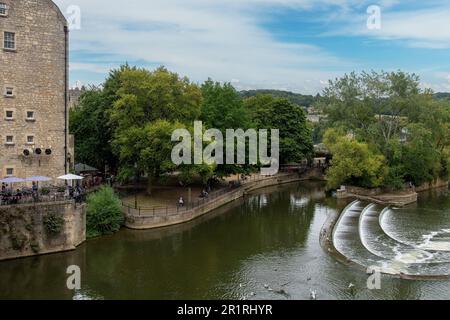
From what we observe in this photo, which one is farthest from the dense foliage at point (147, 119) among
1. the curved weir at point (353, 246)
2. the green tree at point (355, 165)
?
the curved weir at point (353, 246)

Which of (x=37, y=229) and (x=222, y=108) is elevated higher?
(x=222, y=108)

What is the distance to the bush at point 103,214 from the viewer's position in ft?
105

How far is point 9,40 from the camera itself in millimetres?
29969

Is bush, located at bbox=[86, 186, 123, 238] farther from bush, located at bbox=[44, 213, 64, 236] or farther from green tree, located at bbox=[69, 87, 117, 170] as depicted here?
green tree, located at bbox=[69, 87, 117, 170]

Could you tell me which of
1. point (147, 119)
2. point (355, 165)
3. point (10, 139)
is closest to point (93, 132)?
point (147, 119)

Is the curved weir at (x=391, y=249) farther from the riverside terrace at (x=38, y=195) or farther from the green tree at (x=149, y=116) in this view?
the riverside terrace at (x=38, y=195)

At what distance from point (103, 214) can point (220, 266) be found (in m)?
9.94

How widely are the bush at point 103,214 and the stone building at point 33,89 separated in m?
3.18

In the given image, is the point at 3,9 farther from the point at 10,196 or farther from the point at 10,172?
the point at 10,196

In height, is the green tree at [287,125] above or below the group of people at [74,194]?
above

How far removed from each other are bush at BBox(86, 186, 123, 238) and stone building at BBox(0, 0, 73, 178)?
3179mm

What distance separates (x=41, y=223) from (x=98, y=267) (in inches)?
174

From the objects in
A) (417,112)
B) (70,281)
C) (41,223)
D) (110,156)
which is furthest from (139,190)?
(417,112)

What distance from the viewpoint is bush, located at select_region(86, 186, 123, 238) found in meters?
31.9
